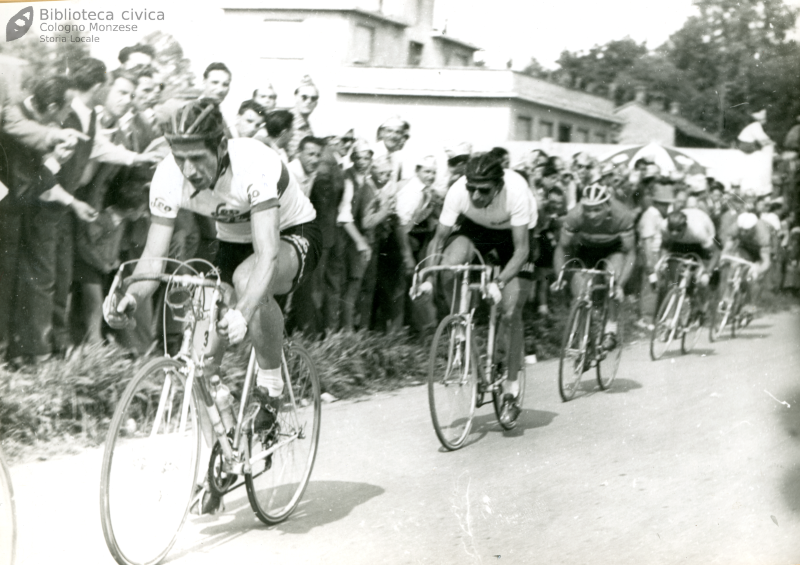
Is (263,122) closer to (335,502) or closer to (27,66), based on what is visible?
(27,66)

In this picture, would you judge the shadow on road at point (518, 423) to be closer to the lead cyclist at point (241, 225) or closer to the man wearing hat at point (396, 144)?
the lead cyclist at point (241, 225)

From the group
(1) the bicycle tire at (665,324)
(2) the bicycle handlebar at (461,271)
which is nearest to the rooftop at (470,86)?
(2) the bicycle handlebar at (461,271)

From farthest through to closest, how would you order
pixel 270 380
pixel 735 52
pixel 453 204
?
pixel 453 204 → pixel 735 52 → pixel 270 380

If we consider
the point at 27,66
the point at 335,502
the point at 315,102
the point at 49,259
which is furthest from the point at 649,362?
the point at 27,66

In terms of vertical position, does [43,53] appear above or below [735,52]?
below

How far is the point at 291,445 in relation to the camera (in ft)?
16.3

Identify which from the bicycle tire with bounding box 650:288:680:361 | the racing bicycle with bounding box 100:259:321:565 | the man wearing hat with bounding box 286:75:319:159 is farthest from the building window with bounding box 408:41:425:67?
the bicycle tire with bounding box 650:288:680:361

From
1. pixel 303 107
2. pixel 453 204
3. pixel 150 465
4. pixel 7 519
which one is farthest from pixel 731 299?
pixel 7 519

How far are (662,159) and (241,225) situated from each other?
7.41ft

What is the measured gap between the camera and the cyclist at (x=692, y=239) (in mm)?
5133

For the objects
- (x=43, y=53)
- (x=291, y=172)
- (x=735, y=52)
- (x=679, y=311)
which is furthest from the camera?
(x=679, y=311)

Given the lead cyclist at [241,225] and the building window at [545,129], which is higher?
the building window at [545,129]

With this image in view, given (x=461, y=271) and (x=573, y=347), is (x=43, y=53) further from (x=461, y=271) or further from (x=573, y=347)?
(x=573, y=347)

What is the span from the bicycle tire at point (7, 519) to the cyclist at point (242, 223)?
992 mm
